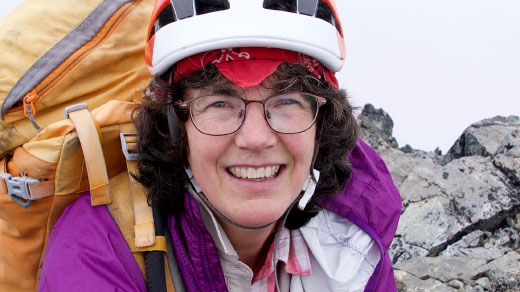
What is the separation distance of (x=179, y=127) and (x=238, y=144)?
1.39 ft

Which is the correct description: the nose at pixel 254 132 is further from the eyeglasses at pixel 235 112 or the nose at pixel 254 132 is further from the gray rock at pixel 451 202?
the gray rock at pixel 451 202

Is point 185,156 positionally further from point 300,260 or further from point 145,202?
point 300,260

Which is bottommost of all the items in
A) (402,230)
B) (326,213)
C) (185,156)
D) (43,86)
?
(402,230)

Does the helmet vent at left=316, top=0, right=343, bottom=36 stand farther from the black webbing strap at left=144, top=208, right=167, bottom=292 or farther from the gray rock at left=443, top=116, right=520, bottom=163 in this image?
A: the gray rock at left=443, top=116, right=520, bottom=163

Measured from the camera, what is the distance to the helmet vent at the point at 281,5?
2.33 metres

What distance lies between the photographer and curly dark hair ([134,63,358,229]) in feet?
7.80

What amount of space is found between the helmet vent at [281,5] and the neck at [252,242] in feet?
3.89

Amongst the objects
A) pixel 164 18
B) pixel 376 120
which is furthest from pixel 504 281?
pixel 376 120

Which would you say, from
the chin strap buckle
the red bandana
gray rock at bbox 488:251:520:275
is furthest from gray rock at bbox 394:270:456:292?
the red bandana

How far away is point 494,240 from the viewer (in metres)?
6.65

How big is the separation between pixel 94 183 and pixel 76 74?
0.60 metres

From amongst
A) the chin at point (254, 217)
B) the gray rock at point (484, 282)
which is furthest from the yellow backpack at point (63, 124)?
the gray rock at point (484, 282)

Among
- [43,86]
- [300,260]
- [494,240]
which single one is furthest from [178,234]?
[494,240]

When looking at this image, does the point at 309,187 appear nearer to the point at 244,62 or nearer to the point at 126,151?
the point at 244,62
